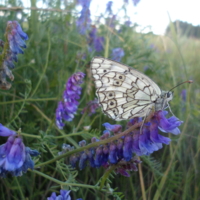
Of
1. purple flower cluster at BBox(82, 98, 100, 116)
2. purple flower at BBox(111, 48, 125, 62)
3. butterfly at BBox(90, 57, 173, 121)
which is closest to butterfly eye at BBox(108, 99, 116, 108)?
butterfly at BBox(90, 57, 173, 121)

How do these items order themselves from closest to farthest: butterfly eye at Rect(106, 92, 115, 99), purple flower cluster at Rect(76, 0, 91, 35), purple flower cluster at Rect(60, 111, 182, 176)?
purple flower cluster at Rect(60, 111, 182, 176) → butterfly eye at Rect(106, 92, 115, 99) → purple flower cluster at Rect(76, 0, 91, 35)

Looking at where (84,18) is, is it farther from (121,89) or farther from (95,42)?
(121,89)

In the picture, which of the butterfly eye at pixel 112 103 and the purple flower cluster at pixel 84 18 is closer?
the butterfly eye at pixel 112 103

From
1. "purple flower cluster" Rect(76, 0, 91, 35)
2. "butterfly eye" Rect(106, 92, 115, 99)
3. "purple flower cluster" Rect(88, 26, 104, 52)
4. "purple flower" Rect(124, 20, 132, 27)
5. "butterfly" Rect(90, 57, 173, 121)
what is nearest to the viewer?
"butterfly" Rect(90, 57, 173, 121)

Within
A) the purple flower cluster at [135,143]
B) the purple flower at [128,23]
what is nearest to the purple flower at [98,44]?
the purple flower at [128,23]

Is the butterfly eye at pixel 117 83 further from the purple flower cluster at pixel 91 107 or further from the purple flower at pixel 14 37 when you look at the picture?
the purple flower at pixel 14 37

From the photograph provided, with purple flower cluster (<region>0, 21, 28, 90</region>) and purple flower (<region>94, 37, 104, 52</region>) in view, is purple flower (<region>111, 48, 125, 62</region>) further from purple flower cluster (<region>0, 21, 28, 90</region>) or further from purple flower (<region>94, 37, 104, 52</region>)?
purple flower cluster (<region>0, 21, 28, 90</region>)

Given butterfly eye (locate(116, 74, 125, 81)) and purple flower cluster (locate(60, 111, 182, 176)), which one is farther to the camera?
butterfly eye (locate(116, 74, 125, 81))
